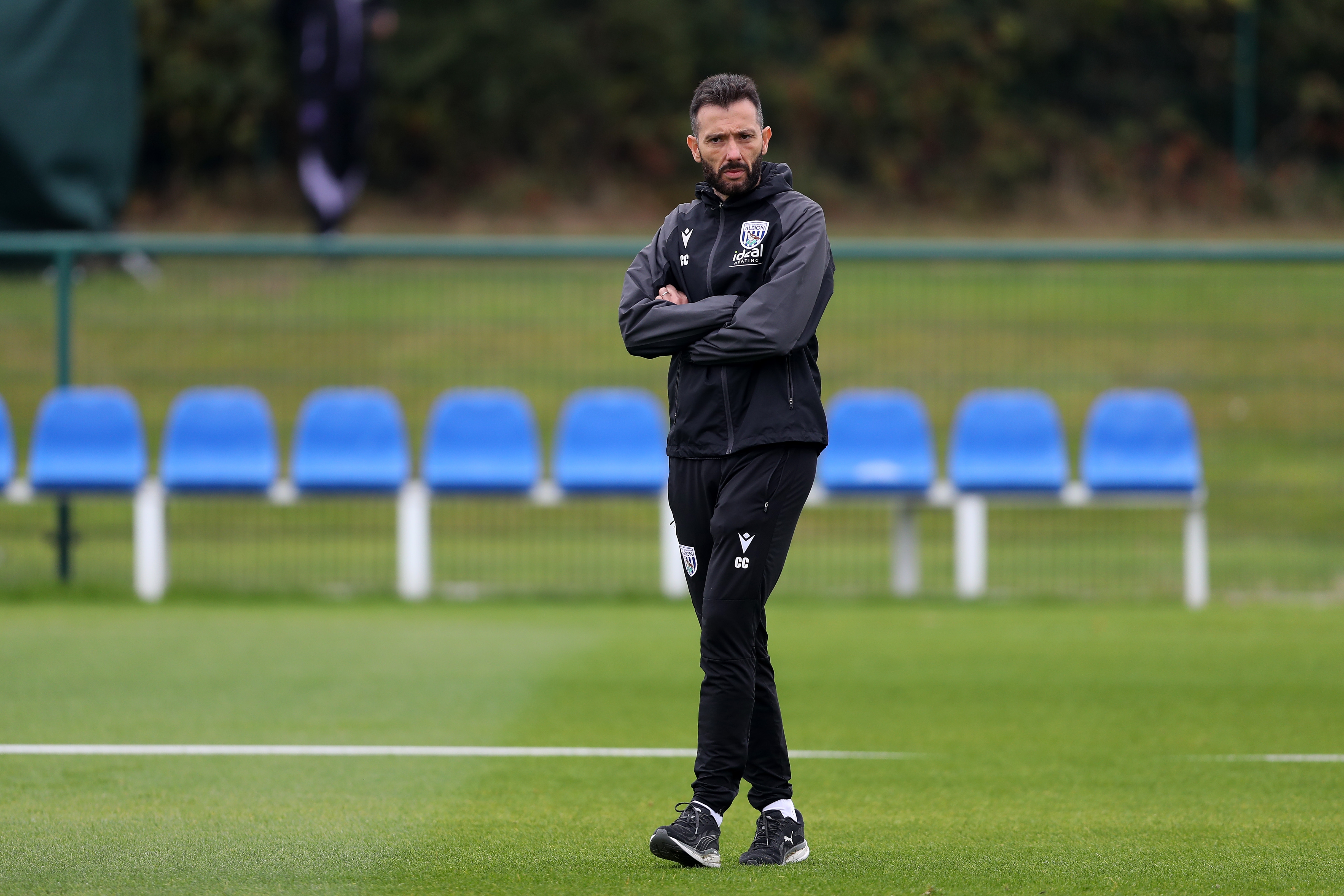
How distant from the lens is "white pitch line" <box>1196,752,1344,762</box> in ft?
21.3

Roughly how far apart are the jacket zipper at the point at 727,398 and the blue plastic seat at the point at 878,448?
5.76 meters

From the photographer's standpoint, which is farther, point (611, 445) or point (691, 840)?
point (611, 445)

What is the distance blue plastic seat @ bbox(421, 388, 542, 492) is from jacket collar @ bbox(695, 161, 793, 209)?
585 cm

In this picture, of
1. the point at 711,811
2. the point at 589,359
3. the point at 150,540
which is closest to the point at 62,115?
the point at 150,540

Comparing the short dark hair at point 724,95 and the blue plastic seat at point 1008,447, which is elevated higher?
the short dark hair at point 724,95

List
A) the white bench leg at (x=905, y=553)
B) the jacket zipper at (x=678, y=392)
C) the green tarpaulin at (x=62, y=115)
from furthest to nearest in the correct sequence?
the green tarpaulin at (x=62, y=115) → the white bench leg at (x=905, y=553) → the jacket zipper at (x=678, y=392)

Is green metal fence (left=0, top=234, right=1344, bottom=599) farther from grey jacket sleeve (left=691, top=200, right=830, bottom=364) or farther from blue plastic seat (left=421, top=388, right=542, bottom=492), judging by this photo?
grey jacket sleeve (left=691, top=200, right=830, bottom=364)

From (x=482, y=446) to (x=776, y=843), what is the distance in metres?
6.18

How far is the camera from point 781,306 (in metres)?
4.80

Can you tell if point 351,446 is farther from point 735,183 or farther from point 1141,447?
point 735,183

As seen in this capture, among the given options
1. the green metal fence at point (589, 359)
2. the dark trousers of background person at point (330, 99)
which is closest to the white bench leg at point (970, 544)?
the green metal fence at point (589, 359)

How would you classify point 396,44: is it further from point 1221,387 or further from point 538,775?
point 538,775

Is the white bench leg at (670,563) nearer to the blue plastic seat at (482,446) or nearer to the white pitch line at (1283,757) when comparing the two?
the blue plastic seat at (482,446)

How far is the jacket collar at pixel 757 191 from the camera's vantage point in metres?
4.98
